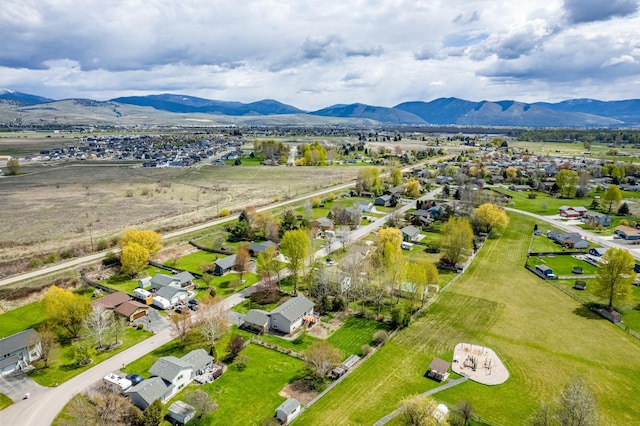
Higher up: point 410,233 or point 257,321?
point 410,233

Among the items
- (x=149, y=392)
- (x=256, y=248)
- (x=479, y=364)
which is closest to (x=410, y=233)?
(x=256, y=248)

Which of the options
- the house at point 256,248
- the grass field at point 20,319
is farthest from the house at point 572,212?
the grass field at point 20,319

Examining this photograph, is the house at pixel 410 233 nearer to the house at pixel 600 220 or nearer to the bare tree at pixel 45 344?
the house at pixel 600 220

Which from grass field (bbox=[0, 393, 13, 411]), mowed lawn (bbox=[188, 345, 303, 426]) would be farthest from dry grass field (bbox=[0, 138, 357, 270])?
mowed lawn (bbox=[188, 345, 303, 426])

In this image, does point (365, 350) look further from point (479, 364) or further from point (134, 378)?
point (134, 378)

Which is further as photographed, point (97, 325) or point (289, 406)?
point (97, 325)

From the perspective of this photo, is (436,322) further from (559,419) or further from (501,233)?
(501,233)

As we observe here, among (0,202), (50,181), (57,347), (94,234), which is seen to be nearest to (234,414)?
(57,347)
